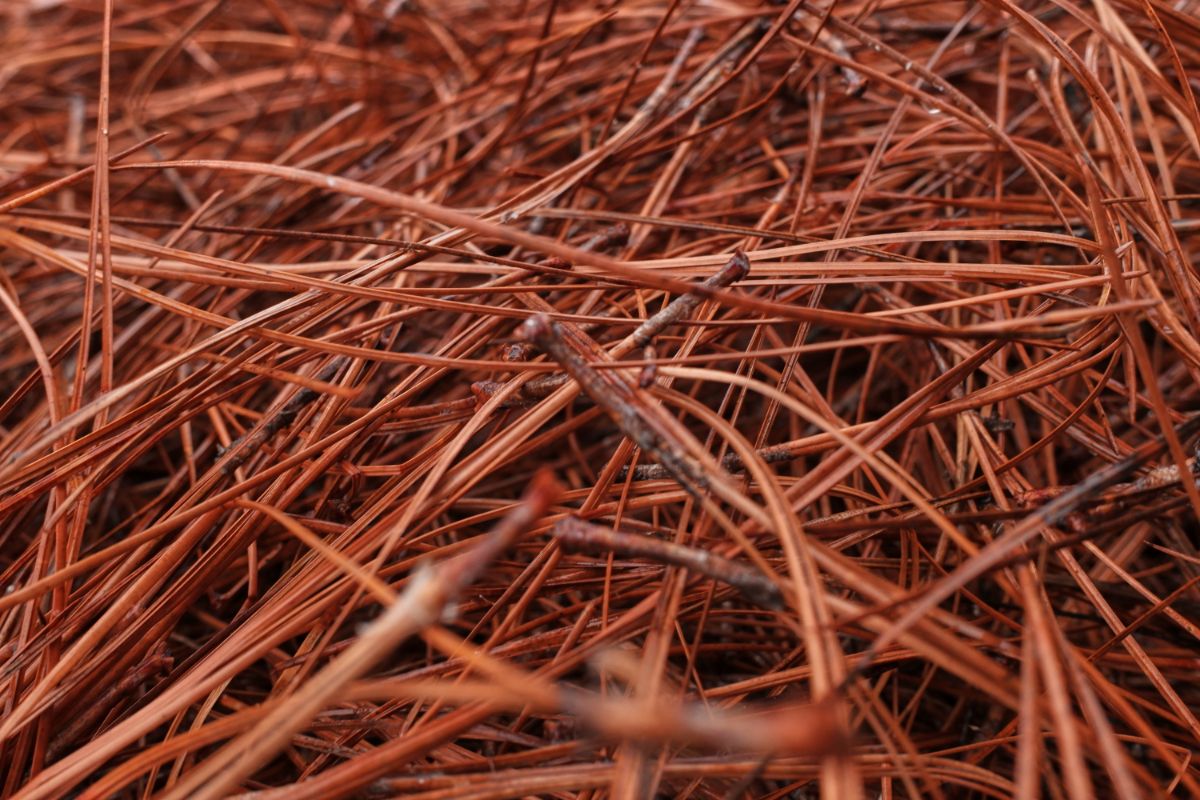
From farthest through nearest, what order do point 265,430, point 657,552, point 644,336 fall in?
point 265,430 < point 644,336 < point 657,552

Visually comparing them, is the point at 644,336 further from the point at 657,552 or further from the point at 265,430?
the point at 265,430

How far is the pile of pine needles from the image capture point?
0.56 metres

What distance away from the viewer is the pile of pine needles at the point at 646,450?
0.56 metres

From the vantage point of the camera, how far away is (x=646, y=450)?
0.59 metres

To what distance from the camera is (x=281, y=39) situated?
1.57 metres

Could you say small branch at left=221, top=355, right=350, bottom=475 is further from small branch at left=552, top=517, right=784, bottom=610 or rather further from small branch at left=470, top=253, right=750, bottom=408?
small branch at left=552, top=517, right=784, bottom=610

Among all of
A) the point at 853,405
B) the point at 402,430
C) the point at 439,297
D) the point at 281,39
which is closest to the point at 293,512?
the point at 402,430

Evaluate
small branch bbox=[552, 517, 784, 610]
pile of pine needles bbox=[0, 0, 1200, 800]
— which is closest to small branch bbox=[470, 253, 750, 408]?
pile of pine needles bbox=[0, 0, 1200, 800]

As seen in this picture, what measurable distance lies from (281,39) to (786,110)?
3.19ft

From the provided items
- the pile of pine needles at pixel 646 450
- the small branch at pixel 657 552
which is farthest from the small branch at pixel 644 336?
the small branch at pixel 657 552

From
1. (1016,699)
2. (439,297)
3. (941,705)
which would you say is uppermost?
(439,297)

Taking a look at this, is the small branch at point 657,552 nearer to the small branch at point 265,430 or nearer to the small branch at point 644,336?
the small branch at point 644,336

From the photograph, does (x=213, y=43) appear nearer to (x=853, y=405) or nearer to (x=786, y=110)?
(x=786, y=110)

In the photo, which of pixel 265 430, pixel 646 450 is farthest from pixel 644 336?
pixel 265 430
